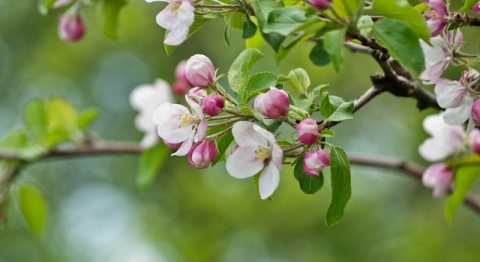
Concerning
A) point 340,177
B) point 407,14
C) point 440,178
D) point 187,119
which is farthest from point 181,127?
point 440,178

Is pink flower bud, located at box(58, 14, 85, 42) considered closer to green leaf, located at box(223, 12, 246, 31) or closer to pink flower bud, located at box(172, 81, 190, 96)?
pink flower bud, located at box(172, 81, 190, 96)

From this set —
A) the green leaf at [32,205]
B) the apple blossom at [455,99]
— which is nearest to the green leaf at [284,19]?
the apple blossom at [455,99]

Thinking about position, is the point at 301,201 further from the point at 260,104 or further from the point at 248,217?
the point at 260,104

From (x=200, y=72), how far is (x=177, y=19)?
0.07 meters

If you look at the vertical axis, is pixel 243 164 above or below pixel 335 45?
below

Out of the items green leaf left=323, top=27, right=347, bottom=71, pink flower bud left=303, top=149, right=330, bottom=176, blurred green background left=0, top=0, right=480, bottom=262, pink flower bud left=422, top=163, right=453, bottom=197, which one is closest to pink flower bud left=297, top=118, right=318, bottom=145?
pink flower bud left=303, top=149, right=330, bottom=176

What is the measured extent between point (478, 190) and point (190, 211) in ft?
5.49

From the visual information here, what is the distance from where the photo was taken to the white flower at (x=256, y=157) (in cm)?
102

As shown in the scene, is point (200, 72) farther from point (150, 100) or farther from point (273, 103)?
point (150, 100)

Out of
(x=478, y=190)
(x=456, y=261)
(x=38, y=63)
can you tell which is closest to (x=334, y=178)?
(x=456, y=261)

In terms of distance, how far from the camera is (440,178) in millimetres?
1538

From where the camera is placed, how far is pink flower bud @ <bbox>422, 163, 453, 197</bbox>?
5.03 feet

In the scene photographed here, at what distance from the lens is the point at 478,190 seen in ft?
15.2

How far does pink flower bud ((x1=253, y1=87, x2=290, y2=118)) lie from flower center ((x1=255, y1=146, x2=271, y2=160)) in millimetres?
54
